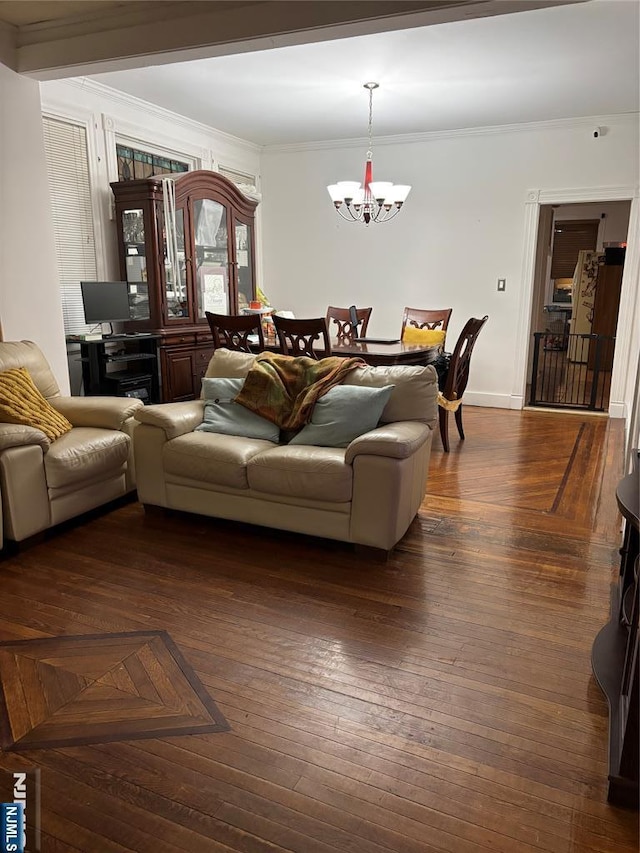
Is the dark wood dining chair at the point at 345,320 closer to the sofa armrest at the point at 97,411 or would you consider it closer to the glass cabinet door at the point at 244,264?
the glass cabinet door at the point at 244,264

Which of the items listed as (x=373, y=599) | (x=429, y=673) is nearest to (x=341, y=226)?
(x=373, y=599)

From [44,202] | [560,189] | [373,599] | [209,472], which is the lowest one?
[373,599]

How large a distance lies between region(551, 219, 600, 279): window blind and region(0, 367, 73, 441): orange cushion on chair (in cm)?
1034

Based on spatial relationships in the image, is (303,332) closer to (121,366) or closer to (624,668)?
(121,366)

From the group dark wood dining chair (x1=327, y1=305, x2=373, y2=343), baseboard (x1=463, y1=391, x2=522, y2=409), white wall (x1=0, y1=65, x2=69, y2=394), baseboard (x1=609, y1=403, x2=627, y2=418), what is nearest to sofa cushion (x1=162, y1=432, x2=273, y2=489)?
white wall (x1=0, y1=65, x2=69, y2=394)

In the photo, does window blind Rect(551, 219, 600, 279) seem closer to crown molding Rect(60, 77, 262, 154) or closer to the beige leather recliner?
crown molding Rect(60, 77, 262, 154)

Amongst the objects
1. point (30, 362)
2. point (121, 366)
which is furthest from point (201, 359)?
point (30, 362)

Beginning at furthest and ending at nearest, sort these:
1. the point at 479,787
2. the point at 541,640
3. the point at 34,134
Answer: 1. the point at 34,134
2. the point at 541,640
3. the point at 479,787

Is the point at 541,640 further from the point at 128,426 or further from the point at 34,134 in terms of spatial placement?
the point at 34,134

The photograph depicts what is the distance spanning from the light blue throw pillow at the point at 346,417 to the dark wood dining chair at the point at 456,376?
1.54 m

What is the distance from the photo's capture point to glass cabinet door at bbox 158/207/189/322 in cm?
523

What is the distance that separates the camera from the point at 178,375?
212 inches

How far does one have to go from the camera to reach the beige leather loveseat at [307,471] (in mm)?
2848

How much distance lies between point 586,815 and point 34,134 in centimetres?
452
